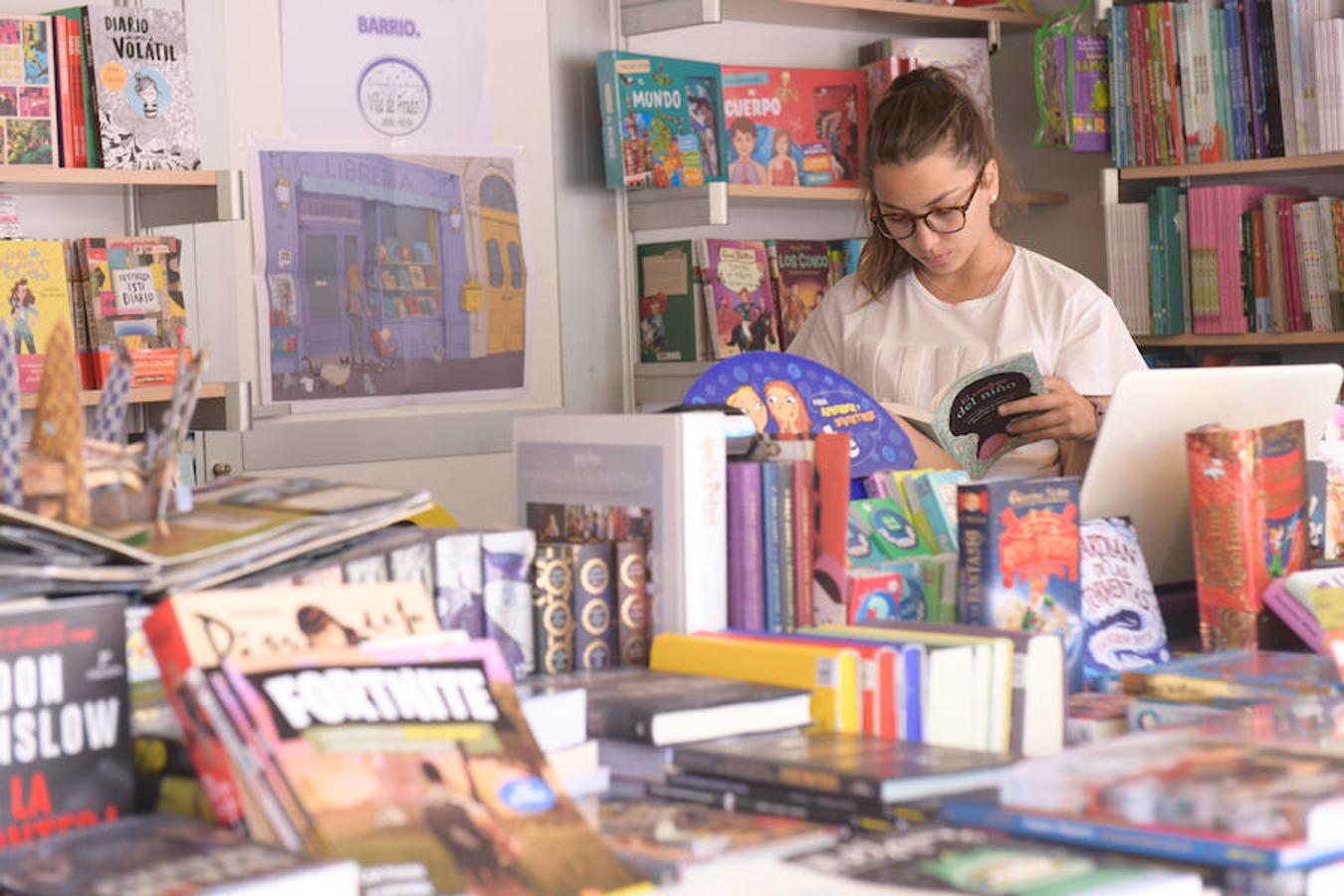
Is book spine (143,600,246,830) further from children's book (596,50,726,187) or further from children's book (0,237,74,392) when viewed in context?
children's book (596,50,726,187)

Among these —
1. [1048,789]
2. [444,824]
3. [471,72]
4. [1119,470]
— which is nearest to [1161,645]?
[1119,470]

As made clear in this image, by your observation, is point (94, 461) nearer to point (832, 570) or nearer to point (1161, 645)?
point (832, 570)

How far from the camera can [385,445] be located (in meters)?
3.84

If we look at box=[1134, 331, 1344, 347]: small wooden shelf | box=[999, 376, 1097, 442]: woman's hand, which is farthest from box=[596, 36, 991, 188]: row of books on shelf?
box=[999, 376, 1097, 442]: woman's hand

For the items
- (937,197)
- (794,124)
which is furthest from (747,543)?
(794,124)

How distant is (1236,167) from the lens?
4375 millimetres

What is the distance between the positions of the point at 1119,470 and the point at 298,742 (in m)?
1.24

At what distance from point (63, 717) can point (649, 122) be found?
2915 mm

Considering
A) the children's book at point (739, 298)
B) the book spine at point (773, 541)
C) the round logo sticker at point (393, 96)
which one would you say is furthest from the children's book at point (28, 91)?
the book spine at point (773, 541)

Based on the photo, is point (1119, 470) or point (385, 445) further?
point (385, 445)

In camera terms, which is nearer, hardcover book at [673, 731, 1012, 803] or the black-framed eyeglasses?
hardcover book at [673, 731, 1012, 803]

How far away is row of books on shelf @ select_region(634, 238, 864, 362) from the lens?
4.21 m

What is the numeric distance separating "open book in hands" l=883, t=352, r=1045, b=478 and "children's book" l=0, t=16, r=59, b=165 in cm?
160

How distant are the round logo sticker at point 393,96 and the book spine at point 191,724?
257cm
